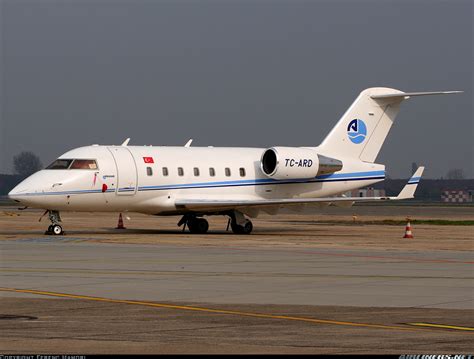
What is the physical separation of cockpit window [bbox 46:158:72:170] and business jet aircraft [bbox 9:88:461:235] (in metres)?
0.04

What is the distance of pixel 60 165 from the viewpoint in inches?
1613

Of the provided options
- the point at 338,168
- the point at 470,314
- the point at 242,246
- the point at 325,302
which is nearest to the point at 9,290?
the point at 325,302

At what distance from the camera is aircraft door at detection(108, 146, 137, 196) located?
4134 centimetres

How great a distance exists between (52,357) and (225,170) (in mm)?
33939

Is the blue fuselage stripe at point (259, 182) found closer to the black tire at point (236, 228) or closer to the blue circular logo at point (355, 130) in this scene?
the blue circular logo at point (355, 130)

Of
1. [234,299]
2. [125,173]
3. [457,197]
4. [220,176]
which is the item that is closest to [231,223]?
[220,176]

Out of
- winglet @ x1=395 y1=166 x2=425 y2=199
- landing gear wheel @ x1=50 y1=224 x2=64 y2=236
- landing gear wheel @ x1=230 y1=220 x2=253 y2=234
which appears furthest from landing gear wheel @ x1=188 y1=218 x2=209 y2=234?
winglet @ x1=395 y1=166 x2=425 y2=199

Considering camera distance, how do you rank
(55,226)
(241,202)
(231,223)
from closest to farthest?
1. (55,226)
2. (241,202)
3. (231,223)

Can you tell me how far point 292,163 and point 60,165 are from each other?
999cm

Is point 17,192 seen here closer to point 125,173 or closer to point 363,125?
point 125,173

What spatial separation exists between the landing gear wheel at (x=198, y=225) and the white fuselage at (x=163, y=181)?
114cm

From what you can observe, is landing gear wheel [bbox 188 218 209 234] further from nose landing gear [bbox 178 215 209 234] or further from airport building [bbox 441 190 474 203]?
airport building [bbox 441 190 474 203]

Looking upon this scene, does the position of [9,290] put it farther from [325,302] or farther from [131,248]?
[131,248]

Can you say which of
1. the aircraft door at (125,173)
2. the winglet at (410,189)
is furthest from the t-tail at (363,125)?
the aircraft door at (125,173)
